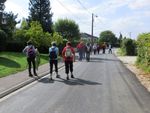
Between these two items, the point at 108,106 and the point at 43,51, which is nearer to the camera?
the point at 108,106

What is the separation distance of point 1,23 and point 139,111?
50246 millimetres

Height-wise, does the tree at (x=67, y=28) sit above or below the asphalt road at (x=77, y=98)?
above

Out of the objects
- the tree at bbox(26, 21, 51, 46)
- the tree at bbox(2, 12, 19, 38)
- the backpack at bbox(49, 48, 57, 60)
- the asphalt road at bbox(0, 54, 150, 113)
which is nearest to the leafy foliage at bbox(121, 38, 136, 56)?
the tree at bbox(26, 21, 51, 46)

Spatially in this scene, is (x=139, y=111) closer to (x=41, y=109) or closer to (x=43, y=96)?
(x=41, y=109)

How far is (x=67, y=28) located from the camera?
331 feet

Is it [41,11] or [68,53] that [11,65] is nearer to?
[68,53]

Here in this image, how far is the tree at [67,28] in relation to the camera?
3922 inches

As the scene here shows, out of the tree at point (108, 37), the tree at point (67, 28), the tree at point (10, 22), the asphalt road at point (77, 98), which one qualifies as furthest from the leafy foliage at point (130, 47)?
the tree at point (108, 37)

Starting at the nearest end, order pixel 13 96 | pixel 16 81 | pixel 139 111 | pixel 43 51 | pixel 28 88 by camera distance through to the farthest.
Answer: pixel 139 111, pixel 13 96, pixel 28 88, pixel 16 81, pixel 43 51

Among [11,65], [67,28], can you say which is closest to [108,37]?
[67,28]

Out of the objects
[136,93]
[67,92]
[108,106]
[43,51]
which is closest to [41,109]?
[108,106]

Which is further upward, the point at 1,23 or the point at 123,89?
the point at 1,23

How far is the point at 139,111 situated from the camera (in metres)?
10.7

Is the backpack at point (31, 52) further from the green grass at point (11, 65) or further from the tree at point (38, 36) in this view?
the tree at point (38, 36)
